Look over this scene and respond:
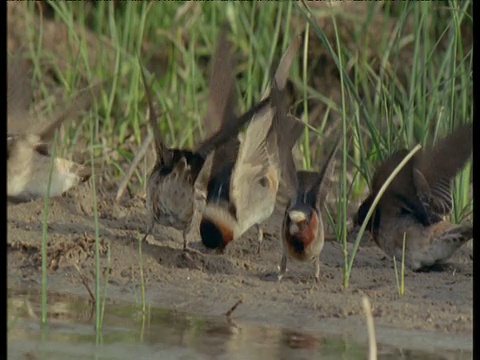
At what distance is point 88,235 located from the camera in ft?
18.9

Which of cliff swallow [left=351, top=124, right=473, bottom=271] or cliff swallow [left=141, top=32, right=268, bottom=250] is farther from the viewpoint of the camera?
cliff swallow [left=141, top=32, right=268, bottom=250]

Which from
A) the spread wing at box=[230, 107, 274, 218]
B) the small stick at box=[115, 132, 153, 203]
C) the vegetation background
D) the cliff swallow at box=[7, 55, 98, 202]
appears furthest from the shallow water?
the small stick at box=[115, 132, 153, 203]

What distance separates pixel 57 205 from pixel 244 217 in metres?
1.14

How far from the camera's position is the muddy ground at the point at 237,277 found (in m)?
4.67

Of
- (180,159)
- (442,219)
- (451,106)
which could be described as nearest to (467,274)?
(442,219)

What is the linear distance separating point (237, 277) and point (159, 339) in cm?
96

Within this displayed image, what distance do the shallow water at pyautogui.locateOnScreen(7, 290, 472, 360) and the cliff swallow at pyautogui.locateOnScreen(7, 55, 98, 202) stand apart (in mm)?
1350

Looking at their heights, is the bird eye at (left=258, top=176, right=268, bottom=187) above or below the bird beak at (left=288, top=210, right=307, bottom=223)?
above

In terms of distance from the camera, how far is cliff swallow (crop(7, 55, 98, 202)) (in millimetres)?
6152

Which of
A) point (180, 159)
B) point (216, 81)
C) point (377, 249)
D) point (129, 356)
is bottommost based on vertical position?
point (129, 356)

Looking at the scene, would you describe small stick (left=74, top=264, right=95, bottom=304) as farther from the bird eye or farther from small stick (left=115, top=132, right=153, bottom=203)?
small stick (left=115, top=132, right=153, bottom=203)

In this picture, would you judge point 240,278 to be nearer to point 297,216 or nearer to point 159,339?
point 297,216

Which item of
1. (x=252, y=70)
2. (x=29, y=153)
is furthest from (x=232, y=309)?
(x=252, y=70)

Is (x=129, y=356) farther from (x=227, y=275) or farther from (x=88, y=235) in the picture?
(x=88, y=235)
